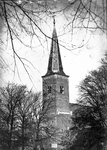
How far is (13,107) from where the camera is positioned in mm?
1635

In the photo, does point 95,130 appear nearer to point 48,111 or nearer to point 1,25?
point 48,111

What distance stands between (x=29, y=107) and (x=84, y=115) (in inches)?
21.6

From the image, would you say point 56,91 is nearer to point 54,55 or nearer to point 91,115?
point 54,55

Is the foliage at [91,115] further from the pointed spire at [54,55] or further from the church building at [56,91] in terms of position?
the pointed spire at [54,55]

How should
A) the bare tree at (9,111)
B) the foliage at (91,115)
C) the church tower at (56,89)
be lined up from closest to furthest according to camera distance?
the bare tree at (9,111) < the church tower at (56,89) < the foliage at (91,115)

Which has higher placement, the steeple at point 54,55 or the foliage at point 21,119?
the steeple at point 54,55

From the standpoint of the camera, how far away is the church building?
167cm

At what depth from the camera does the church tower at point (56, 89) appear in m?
1.67

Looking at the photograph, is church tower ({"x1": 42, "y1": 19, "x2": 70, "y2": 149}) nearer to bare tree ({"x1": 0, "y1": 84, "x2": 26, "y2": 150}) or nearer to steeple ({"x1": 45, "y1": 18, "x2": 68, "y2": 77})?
steeple ({"x1": 45, "y1": 18, "x2": 68, "y2": 77})

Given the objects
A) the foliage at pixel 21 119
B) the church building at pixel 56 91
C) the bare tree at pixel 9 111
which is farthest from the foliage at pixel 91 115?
the bare tree at pixel 9 111

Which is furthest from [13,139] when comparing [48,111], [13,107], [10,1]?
[10,1]

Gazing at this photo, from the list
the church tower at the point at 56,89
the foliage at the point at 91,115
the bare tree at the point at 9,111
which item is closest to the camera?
the bare tree at the point at 9,111

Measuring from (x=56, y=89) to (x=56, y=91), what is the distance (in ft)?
0.15

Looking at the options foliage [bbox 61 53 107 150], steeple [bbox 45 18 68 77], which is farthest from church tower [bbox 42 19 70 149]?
foliage [bbox 61 53 107 150]
